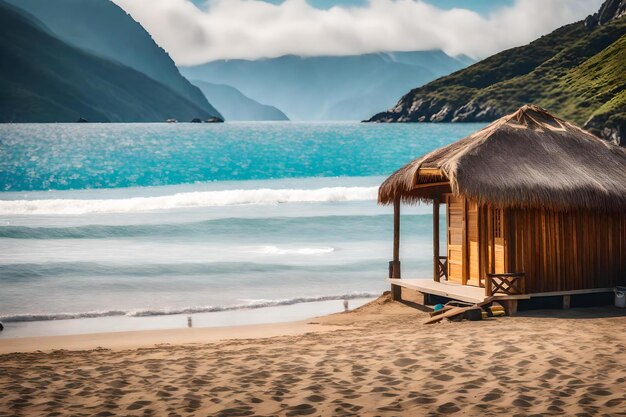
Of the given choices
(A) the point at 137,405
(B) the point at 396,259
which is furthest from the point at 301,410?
(B) the point at 396,259

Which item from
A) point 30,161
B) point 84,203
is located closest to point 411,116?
point 30,161

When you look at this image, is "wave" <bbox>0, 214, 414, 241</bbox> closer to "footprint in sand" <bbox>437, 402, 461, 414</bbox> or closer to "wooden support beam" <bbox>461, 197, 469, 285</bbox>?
"wooden support beam" <bbox>461, 197, 469, 285</bbox>

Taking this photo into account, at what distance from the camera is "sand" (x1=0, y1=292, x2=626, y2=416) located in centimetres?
693

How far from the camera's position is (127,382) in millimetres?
7922

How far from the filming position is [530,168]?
40.7ft

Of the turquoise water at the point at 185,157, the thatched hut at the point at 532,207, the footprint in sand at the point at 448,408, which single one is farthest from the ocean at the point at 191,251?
the footprint in sand at the point at 448,408

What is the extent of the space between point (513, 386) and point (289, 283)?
11411 mm

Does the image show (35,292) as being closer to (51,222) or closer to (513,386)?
(513,386)

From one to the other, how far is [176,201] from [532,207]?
31361 mm

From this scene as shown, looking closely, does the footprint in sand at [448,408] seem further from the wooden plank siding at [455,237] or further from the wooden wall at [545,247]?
the wooden plank siding at [455,237]

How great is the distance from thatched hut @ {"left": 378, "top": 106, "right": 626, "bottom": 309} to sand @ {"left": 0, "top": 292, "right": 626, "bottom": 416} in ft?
5.05

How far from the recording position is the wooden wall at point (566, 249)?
12375mm

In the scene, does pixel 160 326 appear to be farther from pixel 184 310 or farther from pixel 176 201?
pixel 176 201

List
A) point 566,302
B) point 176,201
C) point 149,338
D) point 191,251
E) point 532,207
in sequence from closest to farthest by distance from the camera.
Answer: point 149,338, point 532,207, point 566,302, point 191,251, point 176,201
